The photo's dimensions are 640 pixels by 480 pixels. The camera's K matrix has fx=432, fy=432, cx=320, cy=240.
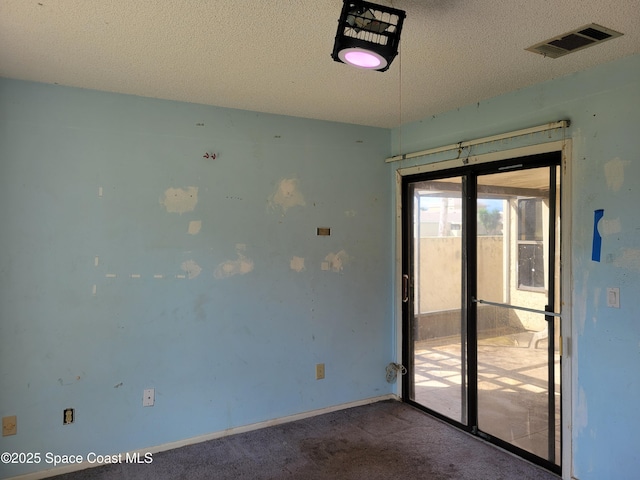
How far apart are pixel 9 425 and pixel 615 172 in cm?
375

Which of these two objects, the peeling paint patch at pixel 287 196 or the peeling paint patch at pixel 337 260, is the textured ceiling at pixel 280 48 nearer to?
the peeling paint patch at pixel 287 196

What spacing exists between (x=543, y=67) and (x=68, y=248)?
120 inches

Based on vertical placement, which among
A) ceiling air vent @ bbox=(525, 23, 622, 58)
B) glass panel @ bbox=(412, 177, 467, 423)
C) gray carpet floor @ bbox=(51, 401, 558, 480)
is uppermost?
ceiling air vent @ bbox=(525, 23, 622, 58)

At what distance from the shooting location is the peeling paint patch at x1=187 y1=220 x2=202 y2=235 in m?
3.06

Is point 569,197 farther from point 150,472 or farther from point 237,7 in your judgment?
point 150,472

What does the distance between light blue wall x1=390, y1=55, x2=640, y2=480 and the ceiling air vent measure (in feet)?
1.10

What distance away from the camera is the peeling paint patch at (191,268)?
304 cm

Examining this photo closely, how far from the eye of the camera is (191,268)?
3062 millimetres

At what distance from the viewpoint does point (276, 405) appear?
3.38 metres

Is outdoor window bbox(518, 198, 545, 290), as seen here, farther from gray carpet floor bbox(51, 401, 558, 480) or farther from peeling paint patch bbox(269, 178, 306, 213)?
peeling paint patch bbox(269, 178, 306, 213)

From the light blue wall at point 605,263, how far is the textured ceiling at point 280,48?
19 centimetres

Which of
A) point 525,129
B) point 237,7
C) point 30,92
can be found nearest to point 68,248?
point 30,92

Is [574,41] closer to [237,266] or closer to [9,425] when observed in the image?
[237,266]

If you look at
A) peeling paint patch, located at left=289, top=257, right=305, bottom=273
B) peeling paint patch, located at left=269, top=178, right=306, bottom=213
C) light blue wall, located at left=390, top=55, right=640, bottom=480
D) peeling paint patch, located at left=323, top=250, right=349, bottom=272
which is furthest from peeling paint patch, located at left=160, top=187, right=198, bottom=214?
light blue wall, located at left=390, top=55, right=640, bottom=480
